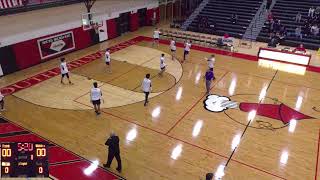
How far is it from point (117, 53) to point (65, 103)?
8555 millimetres

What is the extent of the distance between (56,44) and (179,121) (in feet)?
40.3

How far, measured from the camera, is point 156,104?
555 inches

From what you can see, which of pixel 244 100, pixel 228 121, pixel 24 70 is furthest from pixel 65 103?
pixel 244 100

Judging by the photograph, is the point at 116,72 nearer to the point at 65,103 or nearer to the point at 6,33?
the point at 65,103

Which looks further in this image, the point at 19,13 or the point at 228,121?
the point at 19,13

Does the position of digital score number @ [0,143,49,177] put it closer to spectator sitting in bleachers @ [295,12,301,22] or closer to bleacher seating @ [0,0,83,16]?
bleacher seating @ [0,0,83,16]

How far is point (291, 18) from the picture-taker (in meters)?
26.4

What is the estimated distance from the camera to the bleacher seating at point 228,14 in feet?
89.2

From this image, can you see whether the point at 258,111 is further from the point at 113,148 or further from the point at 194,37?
the point at 194,37

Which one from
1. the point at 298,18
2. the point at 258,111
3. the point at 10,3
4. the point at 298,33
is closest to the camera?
the point at 258,111

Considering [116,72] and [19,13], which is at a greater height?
Result: [19,13]

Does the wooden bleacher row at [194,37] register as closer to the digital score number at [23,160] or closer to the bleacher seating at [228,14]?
the bleacher seating at [228,14]

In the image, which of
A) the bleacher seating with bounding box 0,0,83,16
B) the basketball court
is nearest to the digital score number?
the basketball court

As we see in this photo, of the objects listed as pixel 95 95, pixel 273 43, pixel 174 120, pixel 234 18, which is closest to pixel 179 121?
pixel 174 120
